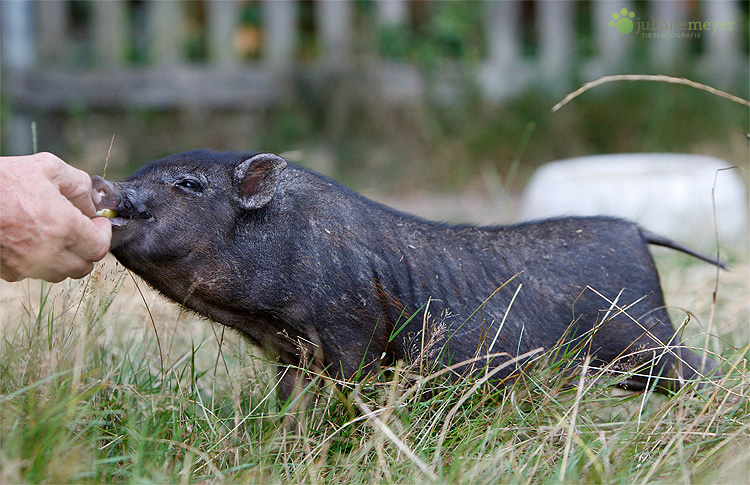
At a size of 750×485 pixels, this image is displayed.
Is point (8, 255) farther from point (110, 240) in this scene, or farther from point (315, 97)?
point (315, 97)

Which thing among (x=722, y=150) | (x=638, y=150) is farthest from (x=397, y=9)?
(x=722, y=150)

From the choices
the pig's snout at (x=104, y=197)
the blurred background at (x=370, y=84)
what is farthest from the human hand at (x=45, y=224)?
the blurred background at (x=370, y=84)

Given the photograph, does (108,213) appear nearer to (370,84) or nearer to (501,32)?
(370,84)

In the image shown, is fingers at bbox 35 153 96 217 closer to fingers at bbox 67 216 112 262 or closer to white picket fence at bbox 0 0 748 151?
fingers at bbox 67 216 112 262

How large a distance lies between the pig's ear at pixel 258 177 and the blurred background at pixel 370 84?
17.5 feet

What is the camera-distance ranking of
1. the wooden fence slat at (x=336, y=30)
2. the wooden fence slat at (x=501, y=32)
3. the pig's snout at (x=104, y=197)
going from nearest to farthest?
the pig's snout at (x=104, y=197) < the wooden fence slat at (x=336, y=30) < the wooden fence slat at (x=501, y=32)

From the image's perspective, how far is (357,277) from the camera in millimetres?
3029

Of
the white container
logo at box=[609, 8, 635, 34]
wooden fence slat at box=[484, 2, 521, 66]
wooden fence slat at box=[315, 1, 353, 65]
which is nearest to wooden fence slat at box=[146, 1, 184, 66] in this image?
wooden fence slat at box=[315, 1, 353, 65]

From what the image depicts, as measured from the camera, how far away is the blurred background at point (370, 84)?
8.58 m

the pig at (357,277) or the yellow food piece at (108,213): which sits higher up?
the yellow food piece at (108,213)

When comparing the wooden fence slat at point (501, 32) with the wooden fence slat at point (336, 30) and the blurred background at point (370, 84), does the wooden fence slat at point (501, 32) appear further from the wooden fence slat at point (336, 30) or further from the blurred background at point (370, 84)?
the wooden fence slat at point (336, 30)

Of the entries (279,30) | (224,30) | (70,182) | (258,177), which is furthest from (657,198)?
(224,30)

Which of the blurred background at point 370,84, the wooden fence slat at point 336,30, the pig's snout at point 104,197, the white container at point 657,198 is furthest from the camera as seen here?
the wooden fence slat at point 336,30

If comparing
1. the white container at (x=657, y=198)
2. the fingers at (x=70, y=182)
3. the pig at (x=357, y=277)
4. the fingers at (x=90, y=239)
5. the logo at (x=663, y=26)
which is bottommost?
the white container at (x=657, y=198)
